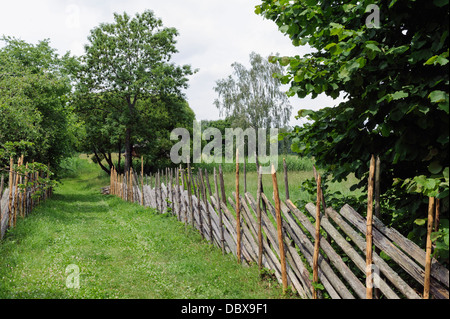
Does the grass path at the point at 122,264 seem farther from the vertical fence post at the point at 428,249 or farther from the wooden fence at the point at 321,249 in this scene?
the vertical fence post at the point at 428,249

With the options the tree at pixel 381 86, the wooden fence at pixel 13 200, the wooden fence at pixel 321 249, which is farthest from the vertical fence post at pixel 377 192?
the wooden fence at pixel 13 200

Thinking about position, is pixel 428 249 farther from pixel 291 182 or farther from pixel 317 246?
pixel 291 182

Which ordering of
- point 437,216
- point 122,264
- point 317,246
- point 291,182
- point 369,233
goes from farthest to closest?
point 291,182
point 122,264
point 317,246
point 369,233
point 437,216

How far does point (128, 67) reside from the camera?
25.9m

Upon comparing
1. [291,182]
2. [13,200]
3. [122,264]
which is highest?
[13,200]

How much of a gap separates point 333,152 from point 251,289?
7.26 feet

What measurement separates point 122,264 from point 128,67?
21690 millimetres

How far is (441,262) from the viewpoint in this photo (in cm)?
289

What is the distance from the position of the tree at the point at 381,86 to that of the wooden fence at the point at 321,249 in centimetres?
40

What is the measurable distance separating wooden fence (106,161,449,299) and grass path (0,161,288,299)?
1.11 ft

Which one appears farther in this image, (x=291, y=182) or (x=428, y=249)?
(x=291, y=182)

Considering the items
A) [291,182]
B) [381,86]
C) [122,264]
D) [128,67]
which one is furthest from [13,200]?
[128,67]

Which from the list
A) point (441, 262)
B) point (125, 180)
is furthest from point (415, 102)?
point (125, 180)

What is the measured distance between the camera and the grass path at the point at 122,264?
4914 mm
